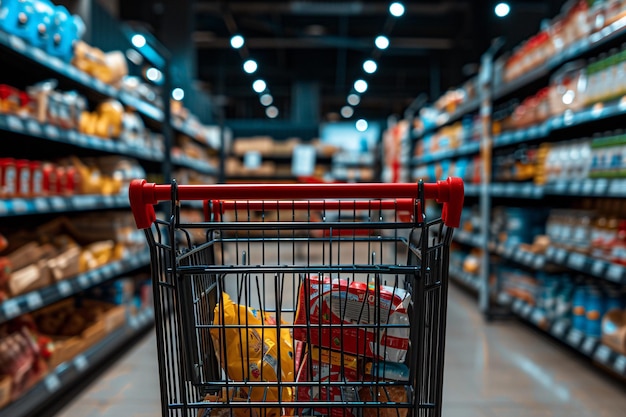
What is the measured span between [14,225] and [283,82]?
13.2 meters

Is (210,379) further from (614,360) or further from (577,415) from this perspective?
(614,360)

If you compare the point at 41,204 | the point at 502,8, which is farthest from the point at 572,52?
the point at 502,8

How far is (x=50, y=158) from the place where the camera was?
3.21 meters

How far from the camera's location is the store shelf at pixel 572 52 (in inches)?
98.4

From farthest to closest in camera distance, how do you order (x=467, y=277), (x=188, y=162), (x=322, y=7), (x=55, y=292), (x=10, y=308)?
(x=322, y=7), (x=188, y=162), (x=467, y=277), (x=55, y=292), (x=10, y=308)

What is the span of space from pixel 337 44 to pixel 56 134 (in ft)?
31.7

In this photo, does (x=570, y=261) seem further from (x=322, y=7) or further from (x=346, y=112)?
(x=346, y=112)

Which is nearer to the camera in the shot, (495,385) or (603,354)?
(603,354)

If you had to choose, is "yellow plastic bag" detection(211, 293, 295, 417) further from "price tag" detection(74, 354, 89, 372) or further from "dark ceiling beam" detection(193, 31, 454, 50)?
"dark ceiling beam" detection(193, 31, 454, 50)

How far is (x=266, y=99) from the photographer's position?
16781 mm

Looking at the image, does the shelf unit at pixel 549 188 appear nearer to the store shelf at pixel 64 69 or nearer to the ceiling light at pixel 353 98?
the store shelf at pixel 64 69

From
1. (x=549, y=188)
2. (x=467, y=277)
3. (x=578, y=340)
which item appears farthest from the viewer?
(x=467, y=277)

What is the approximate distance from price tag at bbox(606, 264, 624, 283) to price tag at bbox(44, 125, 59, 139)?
272 centimetres

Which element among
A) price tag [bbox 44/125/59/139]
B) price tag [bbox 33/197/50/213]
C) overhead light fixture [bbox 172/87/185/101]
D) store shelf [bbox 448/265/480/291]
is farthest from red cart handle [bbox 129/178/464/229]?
overhead light fixture [bbox 172/87/185/101]
